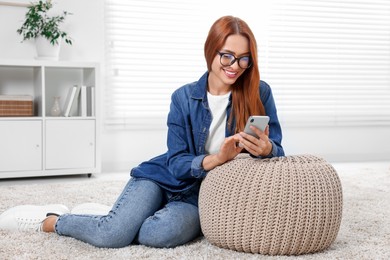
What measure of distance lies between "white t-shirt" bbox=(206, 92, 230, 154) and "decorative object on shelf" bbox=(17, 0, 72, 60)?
6.89 feet

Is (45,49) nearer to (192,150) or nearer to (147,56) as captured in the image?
(147,56)

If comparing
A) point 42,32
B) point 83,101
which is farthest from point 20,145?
point 42,32

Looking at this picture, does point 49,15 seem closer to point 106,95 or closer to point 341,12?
point 106,95

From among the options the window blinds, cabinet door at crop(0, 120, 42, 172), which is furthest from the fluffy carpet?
the window blinds

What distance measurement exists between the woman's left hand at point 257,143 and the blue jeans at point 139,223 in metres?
0.34

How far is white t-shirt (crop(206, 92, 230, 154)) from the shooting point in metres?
1.88

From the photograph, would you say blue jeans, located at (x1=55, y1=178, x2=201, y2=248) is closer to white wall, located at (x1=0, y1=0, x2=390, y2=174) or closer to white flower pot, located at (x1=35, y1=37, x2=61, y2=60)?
white flower pot, located at (x1=35, y1=37, x2=61, y2=60)

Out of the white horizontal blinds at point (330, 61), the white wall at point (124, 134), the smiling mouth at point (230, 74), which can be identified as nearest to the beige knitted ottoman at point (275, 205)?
the smiling mouth at point (230, 74)

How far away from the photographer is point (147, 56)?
13.4 ft

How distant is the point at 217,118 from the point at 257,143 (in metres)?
0.24

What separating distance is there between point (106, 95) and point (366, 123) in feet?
7.49

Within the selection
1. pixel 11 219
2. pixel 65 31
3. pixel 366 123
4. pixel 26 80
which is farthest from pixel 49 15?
pixel 366 123

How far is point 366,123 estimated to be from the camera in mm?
4758

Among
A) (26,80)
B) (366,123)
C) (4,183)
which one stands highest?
(26,80)
